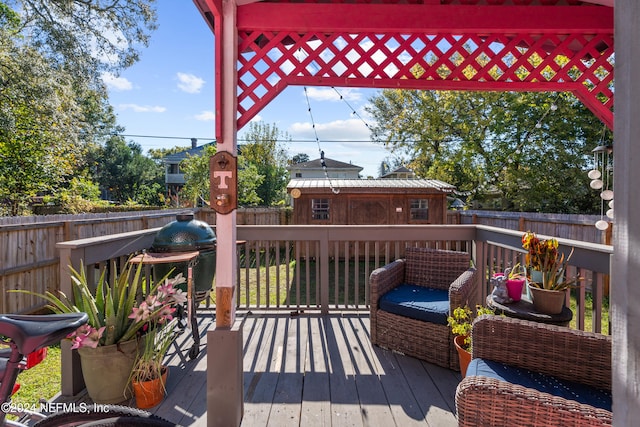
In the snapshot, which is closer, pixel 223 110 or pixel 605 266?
pixel 223 110

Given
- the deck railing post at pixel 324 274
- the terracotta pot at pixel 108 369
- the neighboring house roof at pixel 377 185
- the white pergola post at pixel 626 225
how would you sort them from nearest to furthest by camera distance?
the white pergola post at pixel 626 225 → the terracotta pot at pixel 108 369 → the deck railing post at pixel 324 274 → the neighboring house roof at pixel 377 185

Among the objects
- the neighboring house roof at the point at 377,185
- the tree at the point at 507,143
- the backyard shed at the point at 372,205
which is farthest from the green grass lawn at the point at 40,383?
the tree at the point at 507,143

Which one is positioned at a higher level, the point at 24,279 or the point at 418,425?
the point at 24,279

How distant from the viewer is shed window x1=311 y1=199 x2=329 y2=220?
10.1 meters

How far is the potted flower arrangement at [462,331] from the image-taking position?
2338mm

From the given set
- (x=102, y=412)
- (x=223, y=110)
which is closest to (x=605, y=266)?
(x=223, y=110)

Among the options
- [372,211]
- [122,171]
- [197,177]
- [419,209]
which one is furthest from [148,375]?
[122,171]

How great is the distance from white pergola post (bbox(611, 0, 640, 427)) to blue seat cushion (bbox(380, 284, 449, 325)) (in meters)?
1.89

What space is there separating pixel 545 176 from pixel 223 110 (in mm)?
11881

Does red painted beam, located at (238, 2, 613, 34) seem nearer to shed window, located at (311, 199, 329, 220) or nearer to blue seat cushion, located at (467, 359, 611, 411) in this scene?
blue seat cushion, located at (467, 359, 611, 411)

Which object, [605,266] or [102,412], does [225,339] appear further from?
[605,266]

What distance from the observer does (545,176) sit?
11086 millimetres

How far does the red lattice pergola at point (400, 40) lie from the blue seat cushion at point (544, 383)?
6.05ft

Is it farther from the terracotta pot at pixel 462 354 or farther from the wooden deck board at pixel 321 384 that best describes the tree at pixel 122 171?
the terracotta pot at pixel 462 354
